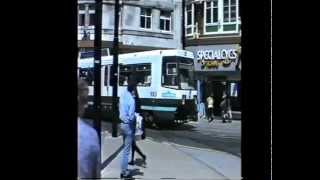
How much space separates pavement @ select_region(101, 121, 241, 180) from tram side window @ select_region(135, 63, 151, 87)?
360mm

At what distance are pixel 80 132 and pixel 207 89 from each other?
104cm

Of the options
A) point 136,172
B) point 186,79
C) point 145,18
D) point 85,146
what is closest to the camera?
point 85,146

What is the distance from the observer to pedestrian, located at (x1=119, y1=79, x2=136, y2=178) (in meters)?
4.54

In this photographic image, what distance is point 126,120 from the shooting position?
4.56m

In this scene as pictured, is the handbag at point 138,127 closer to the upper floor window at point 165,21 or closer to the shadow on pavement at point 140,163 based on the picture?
the shadow on pavement at point 140,163

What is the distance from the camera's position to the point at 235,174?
14.9ft

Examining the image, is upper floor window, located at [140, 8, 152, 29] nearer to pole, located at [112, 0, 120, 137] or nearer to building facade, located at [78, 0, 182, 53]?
building facade, located at [78, 0, 182, 53]

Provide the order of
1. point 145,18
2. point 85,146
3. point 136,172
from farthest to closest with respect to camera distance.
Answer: point 145,18 → point 136,172 → point 85,146

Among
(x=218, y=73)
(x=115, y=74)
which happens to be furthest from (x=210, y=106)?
(x=115, y=74)

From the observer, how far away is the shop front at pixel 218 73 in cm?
460

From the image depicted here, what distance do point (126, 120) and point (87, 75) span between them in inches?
16.8

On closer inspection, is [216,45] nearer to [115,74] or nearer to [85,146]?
[115,74]
